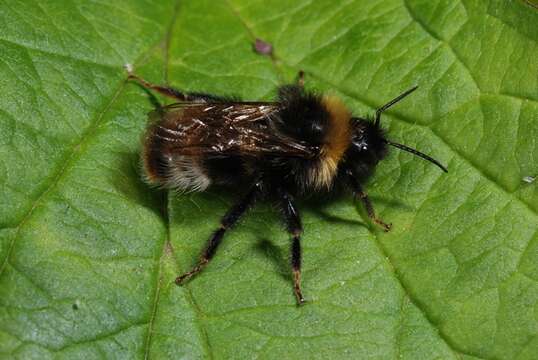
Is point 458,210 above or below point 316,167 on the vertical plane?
below

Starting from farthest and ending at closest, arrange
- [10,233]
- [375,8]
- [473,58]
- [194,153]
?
[375,8], [473,58], [194,153], [10,233]

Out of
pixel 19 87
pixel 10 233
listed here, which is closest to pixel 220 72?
pixel 19 87

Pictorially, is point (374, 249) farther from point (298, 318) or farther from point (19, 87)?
point (19, 87)

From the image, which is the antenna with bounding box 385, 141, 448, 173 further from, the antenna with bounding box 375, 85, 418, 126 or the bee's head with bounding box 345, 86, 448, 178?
the antenna with bounding box 375, 85, 418, 126

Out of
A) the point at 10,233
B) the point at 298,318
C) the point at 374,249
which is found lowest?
the point at 298,318

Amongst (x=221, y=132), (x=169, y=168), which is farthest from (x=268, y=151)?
(x=169, y=168)

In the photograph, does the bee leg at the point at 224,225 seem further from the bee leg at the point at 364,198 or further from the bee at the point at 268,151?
→ the bee leg at the point at 364,198

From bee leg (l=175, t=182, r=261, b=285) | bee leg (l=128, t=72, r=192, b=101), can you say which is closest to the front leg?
bee leg (l=128, t=72, r=192, b=101)

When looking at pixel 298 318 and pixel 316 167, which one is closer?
pixel 298 318

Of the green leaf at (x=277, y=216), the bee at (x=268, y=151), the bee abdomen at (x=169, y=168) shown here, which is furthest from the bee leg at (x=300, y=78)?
the bee abdomen at (x=169, y=168)
